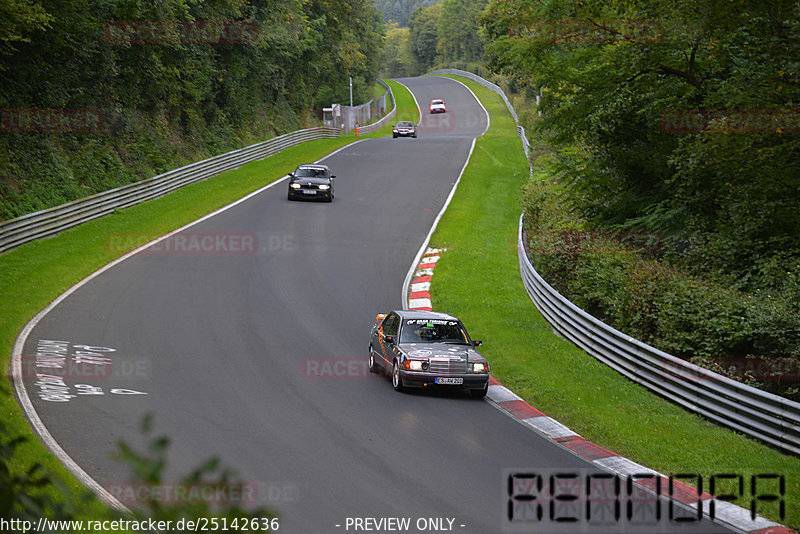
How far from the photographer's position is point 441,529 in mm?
8547

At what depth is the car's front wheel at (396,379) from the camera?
14695 millimetres

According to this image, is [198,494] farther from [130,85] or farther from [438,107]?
[438,107]

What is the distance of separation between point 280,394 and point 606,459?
561cm

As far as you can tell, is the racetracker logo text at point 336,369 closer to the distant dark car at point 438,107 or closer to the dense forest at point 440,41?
the distant dark car at point 438,107

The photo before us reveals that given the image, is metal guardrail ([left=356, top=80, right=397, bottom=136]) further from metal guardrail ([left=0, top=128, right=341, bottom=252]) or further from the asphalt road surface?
the asphalt road surface

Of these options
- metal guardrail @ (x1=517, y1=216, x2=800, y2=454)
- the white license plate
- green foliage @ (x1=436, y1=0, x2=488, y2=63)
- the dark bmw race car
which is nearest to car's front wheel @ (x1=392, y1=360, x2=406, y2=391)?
the dark bmw race car

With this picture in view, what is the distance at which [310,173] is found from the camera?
3738 centimetres

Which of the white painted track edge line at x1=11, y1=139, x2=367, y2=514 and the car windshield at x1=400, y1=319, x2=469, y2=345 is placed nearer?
the white painted track edge line at x1=11, y1=139, x2=367, y2=514

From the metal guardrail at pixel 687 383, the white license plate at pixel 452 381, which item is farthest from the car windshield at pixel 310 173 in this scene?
the white license plate at pixel 452 381

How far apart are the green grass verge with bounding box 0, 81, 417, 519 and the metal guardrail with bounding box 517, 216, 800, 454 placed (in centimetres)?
914

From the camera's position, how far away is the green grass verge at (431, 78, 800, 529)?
36.8 feet

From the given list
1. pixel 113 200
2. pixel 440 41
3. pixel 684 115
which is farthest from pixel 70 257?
pixel 440 41

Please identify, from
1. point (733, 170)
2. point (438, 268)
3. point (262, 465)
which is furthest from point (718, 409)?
point (438, 268)

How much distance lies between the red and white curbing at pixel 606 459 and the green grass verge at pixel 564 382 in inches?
8.2
